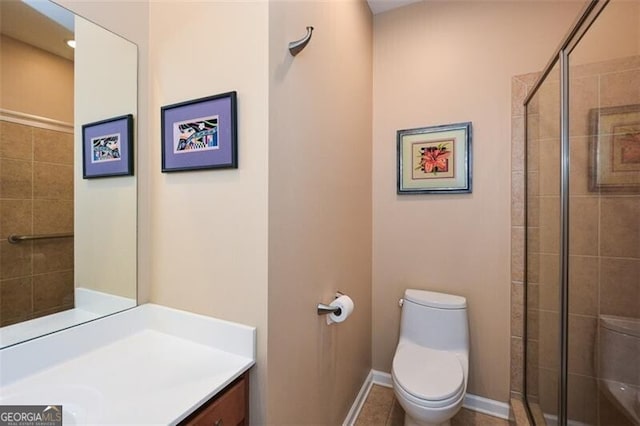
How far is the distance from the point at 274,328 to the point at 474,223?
4.97 feet

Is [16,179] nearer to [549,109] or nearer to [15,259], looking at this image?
[15,259]

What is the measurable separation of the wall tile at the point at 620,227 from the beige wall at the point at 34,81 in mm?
2316

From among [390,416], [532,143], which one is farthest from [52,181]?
[532,143]

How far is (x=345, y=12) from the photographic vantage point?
1652 millimetres

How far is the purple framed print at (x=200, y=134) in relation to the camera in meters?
1.04

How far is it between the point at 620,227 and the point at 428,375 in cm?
115

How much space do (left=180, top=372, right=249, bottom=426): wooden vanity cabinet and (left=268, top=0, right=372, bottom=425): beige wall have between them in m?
0.09

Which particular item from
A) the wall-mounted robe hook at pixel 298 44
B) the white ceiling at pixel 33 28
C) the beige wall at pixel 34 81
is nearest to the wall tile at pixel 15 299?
the beige wall at pixel 34 81

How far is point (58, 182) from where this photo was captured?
3.37 feet

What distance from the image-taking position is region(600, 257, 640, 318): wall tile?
1254 mm

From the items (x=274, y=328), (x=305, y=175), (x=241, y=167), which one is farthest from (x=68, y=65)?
(x=274, y=328)

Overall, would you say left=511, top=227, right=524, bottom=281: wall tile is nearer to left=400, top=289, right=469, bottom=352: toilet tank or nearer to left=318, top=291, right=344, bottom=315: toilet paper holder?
left=400, top=289, right=469, bottom=352: toilet tank

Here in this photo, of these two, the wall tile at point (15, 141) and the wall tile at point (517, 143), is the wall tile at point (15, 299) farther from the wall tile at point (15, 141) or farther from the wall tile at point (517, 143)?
the wall tile at point (517, 143)

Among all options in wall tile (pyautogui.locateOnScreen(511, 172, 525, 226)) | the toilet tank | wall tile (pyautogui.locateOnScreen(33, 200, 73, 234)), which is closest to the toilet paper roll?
the toilet tank
